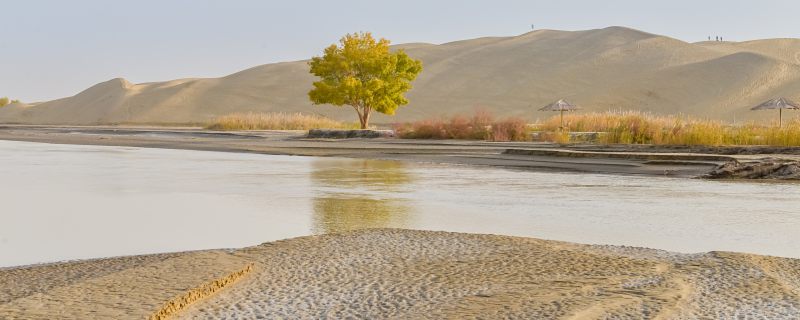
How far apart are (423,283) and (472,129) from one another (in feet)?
78.0

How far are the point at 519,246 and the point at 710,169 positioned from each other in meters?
9.46

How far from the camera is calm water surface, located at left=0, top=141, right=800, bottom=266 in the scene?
22.6 ft

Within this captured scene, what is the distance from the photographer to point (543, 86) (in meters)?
85.6

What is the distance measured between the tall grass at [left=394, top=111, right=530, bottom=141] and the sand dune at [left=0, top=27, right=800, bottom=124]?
148 ft

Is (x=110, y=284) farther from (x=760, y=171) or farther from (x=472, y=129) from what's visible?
(x=472, y=129)

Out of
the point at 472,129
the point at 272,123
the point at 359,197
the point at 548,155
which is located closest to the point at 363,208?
the point at 359,197

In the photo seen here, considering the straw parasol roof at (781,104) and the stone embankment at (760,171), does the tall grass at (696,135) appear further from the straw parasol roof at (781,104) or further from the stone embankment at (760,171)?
the straw parasol roof at (781,104)

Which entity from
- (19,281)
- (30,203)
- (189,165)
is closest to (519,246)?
(19,281)

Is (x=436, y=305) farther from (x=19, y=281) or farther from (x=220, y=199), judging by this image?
(x=220, y=199)

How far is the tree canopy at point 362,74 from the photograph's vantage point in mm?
38312

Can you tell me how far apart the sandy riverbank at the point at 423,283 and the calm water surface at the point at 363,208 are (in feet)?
2.72

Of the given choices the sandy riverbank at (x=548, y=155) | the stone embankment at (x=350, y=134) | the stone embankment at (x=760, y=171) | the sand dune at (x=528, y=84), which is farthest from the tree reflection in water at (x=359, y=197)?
the sand dune at (x=528, y=84)

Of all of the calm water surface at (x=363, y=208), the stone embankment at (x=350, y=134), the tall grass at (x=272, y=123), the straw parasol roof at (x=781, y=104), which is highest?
the straw parasol roof at (x=781, y=104)

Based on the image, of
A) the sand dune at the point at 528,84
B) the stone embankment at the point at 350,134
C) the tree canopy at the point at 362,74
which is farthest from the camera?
the sand dune at the point at 528,84
